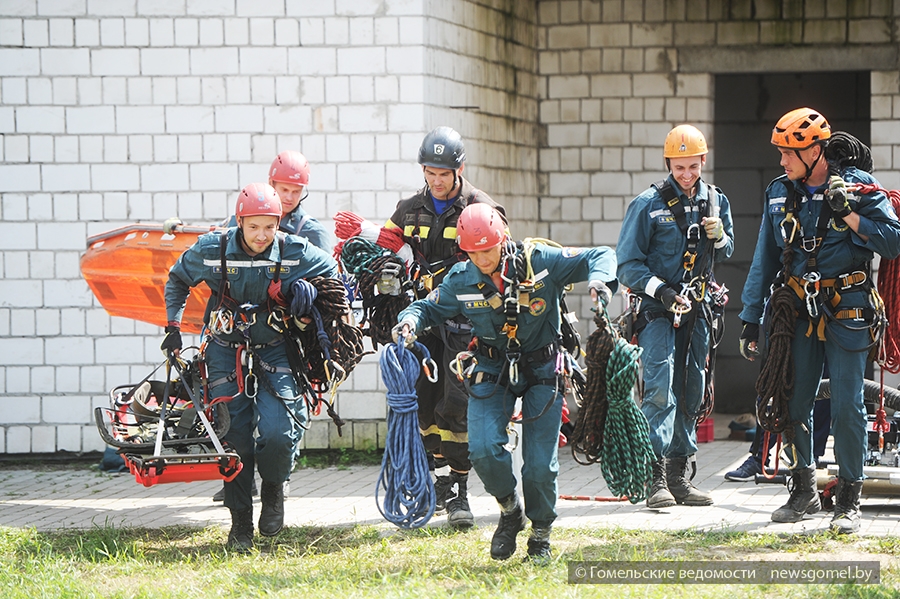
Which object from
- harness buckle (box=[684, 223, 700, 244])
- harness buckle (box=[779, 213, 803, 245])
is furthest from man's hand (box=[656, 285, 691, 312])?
harness buckle (box=[779, 213, 803, 245])

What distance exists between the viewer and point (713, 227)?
24.3ft

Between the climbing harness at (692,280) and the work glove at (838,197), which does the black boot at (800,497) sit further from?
the work glove at (838,197)

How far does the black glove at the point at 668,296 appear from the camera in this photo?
23.9 ft

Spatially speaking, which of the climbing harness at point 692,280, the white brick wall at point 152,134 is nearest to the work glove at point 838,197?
the climbing harness at point 692,280

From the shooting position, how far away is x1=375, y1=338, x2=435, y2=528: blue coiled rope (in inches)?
236

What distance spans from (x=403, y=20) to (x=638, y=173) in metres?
2.71

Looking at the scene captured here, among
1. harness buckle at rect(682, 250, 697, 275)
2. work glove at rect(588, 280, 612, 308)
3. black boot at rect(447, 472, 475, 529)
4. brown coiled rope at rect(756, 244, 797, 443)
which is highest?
harness buckle at rect(682, 250, 697, 275)

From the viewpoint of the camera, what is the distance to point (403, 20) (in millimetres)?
9516

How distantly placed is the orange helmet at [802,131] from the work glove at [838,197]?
28 cm

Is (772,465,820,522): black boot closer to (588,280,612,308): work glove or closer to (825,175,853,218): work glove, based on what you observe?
(825,175,853,218): work glove

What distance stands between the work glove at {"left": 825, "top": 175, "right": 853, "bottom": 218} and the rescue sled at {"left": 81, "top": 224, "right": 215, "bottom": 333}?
3.89 meters

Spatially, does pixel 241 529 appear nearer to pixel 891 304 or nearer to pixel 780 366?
pixel 780 366

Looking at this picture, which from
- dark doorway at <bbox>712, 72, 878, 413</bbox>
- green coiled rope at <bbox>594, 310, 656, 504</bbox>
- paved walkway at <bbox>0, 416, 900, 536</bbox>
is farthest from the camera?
dark doorway at <bbox>712, 72, 878, 413</bbox>

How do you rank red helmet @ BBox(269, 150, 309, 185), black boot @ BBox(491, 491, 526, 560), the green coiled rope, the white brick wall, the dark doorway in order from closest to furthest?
1. the green coiled rope
2. black boot @ BBox(491, 491, 526, 560)
3. red helmet @ BBox(269, 150, 309, 185)
4. the white brick wall
5. the dark doorway
